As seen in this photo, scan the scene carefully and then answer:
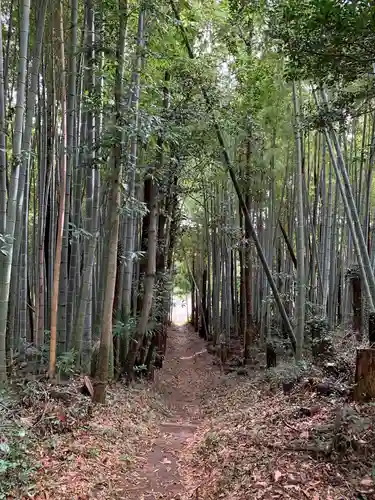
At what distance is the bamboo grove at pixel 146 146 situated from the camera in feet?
11.3

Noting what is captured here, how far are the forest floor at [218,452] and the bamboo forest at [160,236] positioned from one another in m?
0.02

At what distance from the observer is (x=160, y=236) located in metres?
7.40

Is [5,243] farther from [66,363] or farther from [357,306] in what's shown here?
[357,306]

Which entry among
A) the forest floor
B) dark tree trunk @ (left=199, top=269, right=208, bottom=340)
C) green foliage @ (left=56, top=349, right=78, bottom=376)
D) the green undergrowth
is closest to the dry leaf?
the forest floor

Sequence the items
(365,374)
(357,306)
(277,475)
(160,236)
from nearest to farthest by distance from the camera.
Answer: (277,475)
(365,374)
(357,306)
(160,236)

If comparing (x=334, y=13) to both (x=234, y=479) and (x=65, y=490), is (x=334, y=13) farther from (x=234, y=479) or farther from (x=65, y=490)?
(x=65, y=490)

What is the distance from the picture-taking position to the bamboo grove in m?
3.43

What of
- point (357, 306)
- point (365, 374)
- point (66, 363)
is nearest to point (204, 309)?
point (357, 306)

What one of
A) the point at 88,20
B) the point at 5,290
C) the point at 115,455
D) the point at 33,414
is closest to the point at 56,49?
the point at 88,20

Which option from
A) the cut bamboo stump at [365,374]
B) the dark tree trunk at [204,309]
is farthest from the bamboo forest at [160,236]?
the dark tree trunk at [204,309]

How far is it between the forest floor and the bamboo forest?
0.02 metres

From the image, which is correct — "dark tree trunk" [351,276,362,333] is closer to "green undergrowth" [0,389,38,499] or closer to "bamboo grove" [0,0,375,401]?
"bamboo grove" [0,0,375,401]

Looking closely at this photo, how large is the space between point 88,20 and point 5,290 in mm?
2991

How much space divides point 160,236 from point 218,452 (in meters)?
4.29
